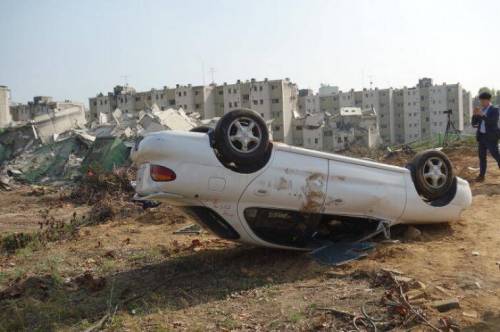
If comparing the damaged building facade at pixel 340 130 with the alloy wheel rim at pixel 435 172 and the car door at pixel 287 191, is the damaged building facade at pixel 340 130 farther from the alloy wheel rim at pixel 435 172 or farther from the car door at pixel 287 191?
the car door at pixel 287 191

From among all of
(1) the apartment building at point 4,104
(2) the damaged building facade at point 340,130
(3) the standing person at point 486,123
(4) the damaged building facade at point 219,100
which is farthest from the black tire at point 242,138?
(4) the damaged building facade at point 219,100

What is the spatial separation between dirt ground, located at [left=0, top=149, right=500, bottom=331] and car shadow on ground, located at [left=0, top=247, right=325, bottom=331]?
0.04ft

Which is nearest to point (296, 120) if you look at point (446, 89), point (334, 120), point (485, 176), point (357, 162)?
A: point (334, 120)

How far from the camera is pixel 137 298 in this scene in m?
5.00

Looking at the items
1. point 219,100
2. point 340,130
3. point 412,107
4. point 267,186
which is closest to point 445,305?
point 267,186

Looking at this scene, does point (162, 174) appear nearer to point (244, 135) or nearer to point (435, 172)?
point (244, 135)

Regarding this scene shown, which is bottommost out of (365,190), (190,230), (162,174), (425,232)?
(190,230)

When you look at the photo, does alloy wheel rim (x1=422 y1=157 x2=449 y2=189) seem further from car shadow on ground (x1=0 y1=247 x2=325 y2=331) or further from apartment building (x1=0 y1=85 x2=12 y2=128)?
apartment building (x1=0 y1=85 x2=12 y2=128)

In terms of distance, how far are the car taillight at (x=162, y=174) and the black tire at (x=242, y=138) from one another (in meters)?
0.53

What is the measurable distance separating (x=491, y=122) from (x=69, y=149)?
2056cm

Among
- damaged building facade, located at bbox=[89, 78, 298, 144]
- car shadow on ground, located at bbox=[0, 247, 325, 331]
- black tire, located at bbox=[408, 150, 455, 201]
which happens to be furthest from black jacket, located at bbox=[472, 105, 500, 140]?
damaged building facade, located at bbox=[89, 78, 298, 144]

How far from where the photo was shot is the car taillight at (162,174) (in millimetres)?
5066

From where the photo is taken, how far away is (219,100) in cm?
7544

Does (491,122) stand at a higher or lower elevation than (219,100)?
lower
